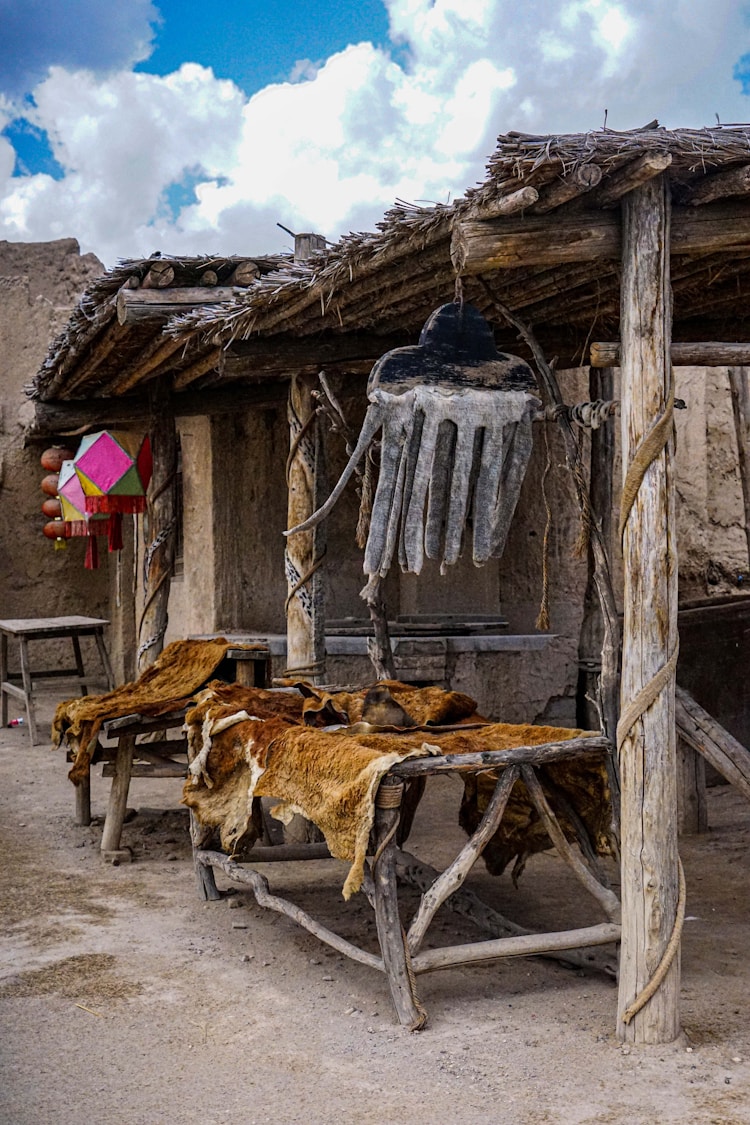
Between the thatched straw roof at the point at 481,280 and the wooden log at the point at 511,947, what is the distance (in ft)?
7.37

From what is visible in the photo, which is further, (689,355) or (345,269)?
(345,269)

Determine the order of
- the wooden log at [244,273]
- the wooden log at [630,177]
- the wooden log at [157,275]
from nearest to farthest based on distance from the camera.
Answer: the wooden log at [630,177] → the wooden log at [157,275] → the wooden log at [244,273]

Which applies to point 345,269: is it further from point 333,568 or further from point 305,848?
point 333,568

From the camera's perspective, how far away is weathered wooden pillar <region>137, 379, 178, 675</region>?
322 inches

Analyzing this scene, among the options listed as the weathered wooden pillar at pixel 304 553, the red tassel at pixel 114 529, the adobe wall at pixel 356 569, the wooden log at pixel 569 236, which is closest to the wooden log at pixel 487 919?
the weathered wooden pillar at pixel 304 553

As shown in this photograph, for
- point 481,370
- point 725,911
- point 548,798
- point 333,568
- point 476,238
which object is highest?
point 476,238

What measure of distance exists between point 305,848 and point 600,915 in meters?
1.34

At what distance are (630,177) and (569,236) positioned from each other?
0.30 meters

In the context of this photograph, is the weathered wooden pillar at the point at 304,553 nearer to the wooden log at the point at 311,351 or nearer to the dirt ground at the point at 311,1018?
the wooden log at the point at 311,351

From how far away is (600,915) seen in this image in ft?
16.0

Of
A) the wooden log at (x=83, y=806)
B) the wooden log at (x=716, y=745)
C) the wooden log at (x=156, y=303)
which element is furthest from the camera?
the wooden log at (x=83, y=806)

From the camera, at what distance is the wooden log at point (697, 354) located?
12.5 feet

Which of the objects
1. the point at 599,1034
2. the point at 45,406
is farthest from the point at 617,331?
the point at 45,406

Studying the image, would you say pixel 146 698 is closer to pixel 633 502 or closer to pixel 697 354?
pixel 633 502
